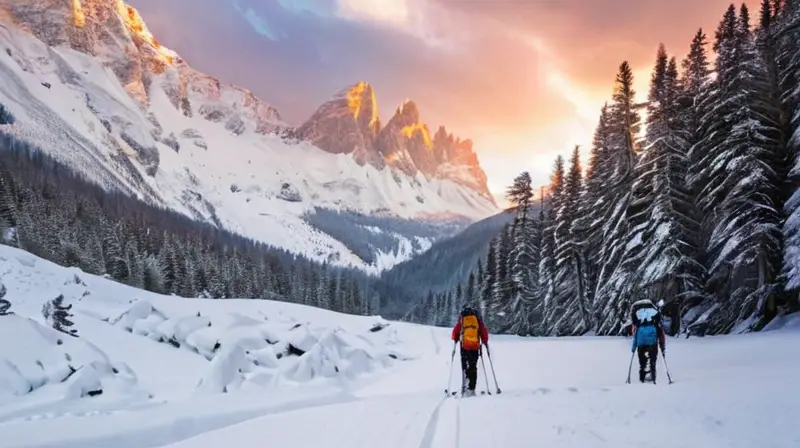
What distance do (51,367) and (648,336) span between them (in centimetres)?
1479

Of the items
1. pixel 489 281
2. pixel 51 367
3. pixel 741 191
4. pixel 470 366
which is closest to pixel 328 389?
pixel 470 366

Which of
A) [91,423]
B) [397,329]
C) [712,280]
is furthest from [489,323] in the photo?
[91,423]

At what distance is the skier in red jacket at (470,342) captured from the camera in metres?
11.0

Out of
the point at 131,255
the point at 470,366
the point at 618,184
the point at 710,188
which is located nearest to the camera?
the point at 470,366

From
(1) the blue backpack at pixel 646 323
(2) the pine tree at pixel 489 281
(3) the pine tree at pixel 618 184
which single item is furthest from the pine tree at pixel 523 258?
(1) the blue backpack at pixel 646 323

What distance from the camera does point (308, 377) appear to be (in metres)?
15.5

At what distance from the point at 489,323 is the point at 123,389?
38361 millimetres

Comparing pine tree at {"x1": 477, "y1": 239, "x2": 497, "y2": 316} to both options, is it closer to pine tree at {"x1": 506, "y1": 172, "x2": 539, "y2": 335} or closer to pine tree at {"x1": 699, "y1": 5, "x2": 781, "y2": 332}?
pine tree at {"x1": 506, "y1": 172, "x2": 539, "y2": 335}

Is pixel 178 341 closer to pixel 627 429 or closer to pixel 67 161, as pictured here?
pixel 627 429

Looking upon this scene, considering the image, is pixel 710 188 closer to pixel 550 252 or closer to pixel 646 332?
pixel 646 332

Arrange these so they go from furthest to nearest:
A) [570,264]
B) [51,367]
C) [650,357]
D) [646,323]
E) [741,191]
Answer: [570,264]
[741,191]
[51,367]
[646,323]
[650,357]

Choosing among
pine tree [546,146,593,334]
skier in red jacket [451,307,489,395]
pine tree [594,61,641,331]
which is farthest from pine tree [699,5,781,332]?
skier in red jacket [451,307,489,395]

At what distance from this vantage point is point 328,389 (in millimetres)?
14547

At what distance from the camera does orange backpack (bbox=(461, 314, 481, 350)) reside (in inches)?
437
